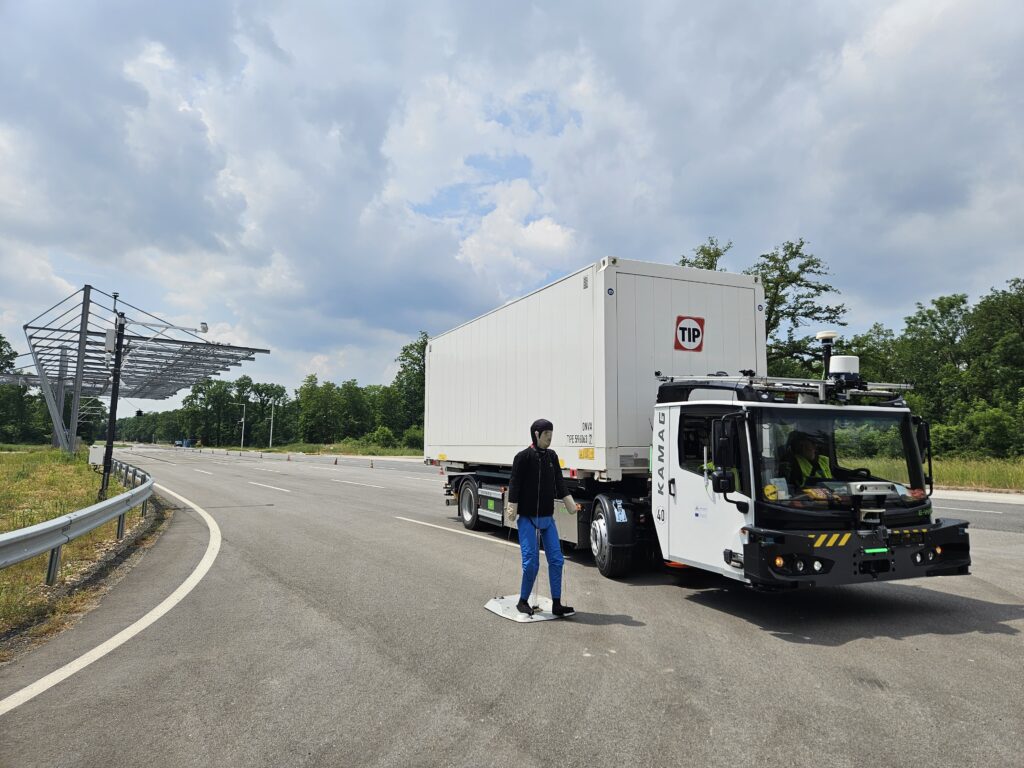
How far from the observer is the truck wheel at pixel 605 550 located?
7.61m

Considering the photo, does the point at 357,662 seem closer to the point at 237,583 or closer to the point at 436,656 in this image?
the point at 436,656

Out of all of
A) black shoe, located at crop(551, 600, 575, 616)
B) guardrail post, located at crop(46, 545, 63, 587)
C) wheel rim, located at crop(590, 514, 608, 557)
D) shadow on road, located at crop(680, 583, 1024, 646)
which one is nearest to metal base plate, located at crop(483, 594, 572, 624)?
black shoe, located at crop(551, 600, 575, 616)

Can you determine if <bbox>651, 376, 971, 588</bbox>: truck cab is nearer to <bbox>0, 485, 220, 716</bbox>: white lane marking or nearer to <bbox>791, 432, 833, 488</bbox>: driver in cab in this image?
<bbox>791, 432, 833, 488</bbox>: driver in cab

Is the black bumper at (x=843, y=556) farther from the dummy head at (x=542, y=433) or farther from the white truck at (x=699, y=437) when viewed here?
the dummy head at (x=542, y=433)

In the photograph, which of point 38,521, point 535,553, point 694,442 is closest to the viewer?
point 535,553

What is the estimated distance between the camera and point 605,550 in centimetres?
773

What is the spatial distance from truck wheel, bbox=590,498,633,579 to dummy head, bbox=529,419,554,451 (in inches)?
75.5

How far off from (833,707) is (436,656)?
2.66m

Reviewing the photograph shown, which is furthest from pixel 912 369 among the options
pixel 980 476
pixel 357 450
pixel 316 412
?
pixel 316 412

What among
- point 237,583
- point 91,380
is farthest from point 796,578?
point 91,380

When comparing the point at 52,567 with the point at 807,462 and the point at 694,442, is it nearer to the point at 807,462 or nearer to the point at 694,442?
the point at 694,442

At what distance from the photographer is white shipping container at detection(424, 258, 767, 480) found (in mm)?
8102

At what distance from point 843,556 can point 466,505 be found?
7.75 meters

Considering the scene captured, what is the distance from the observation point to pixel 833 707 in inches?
158
